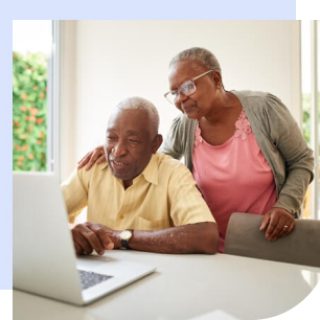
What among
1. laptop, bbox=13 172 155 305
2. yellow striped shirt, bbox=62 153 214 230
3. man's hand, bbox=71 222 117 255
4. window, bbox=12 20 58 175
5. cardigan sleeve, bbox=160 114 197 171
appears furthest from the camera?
cardigan sleeve, bbox=160 114 197 171

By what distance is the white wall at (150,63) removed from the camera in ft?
2.93

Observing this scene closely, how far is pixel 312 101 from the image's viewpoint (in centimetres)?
84

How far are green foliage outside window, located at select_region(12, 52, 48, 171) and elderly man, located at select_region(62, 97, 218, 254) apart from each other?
119mm

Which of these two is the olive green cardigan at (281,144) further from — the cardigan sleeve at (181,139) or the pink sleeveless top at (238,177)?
the cardigan sleeve at (181,139)

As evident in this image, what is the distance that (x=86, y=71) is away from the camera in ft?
3.07

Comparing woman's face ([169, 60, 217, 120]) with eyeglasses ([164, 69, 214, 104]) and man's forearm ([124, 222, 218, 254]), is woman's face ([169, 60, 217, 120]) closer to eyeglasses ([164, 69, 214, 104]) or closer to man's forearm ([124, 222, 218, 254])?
eyeglasses ([164, 69, 214, 104])

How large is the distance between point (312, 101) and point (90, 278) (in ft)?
2.04

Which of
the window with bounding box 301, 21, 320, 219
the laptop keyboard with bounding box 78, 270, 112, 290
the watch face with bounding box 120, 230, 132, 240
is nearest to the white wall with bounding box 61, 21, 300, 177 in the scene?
the window with bounding box 301, 21, 320, 219

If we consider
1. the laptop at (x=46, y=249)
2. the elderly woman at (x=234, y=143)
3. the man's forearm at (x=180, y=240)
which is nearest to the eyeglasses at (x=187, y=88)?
the elderly woman at (x=234, y=143)

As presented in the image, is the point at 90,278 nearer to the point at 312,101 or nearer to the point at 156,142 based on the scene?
the point at 156,142

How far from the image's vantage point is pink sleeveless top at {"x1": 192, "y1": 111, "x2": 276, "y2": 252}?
88 cm

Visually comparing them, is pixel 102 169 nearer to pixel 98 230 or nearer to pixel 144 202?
pixel 144 202

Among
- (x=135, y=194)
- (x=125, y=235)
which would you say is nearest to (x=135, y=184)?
(x=135, y=194)

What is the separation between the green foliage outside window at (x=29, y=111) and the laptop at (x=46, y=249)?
0.25 m
